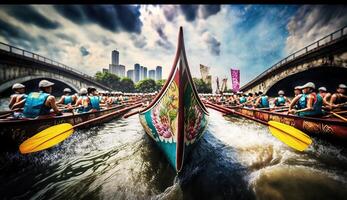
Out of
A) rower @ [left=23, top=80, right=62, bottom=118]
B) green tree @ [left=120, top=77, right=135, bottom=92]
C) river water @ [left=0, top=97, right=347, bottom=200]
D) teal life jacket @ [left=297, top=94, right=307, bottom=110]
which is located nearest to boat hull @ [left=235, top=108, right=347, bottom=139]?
river water @ [left=0, top=97, right=347, bottom=200]

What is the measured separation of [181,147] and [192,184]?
2.81 ft

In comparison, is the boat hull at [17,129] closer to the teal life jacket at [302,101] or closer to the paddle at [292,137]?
the paddle at [292,137]

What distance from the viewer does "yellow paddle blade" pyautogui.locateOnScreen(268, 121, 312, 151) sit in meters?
3.88

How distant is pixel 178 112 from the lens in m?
3.19

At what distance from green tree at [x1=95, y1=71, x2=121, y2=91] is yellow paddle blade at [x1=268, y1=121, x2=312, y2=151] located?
61676 millimetres

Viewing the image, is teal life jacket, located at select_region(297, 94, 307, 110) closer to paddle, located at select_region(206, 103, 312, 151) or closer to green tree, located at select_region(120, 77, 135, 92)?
paddle, located at select_region(206, 103, 312, 151)

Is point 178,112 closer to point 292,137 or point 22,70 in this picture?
point 292,137

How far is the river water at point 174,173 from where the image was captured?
108 inches

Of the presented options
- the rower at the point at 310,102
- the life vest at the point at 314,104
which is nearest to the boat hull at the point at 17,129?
the rower at the point at 310,102

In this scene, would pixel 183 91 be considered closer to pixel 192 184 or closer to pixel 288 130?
pixel 192 184

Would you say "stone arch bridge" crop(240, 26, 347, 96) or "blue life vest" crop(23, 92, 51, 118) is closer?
"blue life vest" crop(23, 92, 51, 118)

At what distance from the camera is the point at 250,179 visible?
3.20 metres

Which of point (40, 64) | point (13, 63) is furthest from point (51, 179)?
point (40, 64)

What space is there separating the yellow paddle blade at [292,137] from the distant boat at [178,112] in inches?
115
